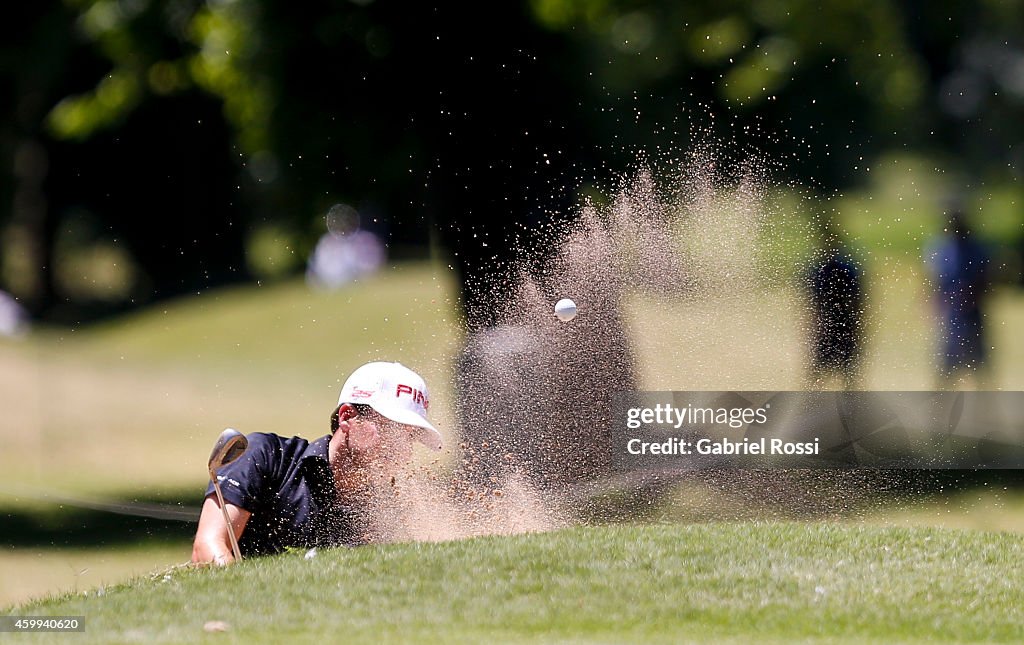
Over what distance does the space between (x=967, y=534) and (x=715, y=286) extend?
179 inches

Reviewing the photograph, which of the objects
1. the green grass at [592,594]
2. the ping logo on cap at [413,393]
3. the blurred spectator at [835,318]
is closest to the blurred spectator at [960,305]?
the blurred spectator at [835,318]

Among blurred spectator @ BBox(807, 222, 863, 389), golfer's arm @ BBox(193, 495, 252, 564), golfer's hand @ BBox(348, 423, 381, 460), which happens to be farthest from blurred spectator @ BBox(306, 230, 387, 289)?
golfer's arm @ BBox(193, 495, 252, 564)

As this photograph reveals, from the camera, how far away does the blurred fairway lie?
35.5 ft

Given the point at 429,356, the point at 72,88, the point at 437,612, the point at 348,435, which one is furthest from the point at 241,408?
the point at 72,88

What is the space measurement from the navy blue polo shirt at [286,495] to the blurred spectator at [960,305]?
29.0 ft

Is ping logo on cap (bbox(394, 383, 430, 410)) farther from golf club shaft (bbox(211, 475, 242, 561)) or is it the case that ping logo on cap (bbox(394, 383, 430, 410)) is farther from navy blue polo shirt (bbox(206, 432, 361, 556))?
golf club shaft (bbox(211, 475, 242, 561))

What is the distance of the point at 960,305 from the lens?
13992 millimetres

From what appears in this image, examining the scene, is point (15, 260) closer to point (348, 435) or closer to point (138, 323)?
point (138, 323)

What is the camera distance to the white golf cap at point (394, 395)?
612 centimetres

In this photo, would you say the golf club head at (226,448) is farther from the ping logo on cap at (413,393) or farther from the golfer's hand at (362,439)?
the ping logo on cap at (413,393)

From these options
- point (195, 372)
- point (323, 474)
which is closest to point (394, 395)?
point (323, 474)

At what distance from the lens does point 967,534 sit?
21.2 feet

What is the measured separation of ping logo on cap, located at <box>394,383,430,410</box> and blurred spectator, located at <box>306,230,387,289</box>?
2285 centimetres

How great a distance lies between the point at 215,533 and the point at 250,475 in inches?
10.7
